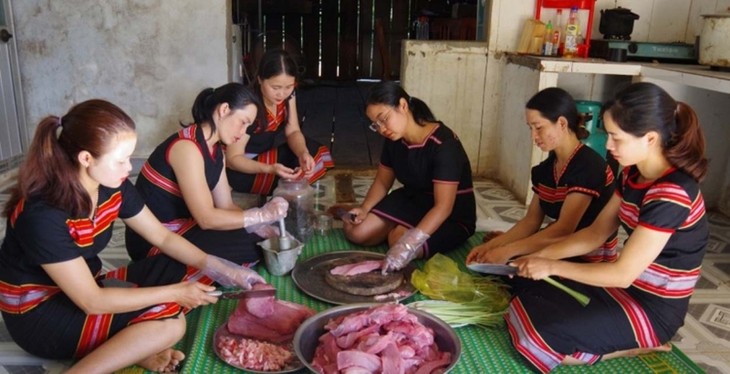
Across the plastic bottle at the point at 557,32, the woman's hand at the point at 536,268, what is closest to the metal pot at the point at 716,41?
the plastic bottle at the point at 557,32

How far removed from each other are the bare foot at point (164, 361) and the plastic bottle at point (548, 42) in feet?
10.4

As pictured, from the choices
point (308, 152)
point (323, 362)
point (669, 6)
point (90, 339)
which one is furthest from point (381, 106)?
point (669, 6)

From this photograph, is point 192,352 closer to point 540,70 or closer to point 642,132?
point 642,132

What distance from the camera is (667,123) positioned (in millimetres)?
1771

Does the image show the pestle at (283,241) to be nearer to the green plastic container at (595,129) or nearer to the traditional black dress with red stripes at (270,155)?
the traditional black dress with red stripes at (270,155)

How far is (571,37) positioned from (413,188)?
187cm

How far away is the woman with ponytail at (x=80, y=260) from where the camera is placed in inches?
66.2

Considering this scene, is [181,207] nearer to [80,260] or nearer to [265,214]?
[265,214]

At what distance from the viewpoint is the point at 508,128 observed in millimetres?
4293

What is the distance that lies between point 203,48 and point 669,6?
3349 mm

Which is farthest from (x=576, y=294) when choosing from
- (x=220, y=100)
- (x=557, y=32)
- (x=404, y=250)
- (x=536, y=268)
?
(x=557, y=32)

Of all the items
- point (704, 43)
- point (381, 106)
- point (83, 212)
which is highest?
point (704, 43)

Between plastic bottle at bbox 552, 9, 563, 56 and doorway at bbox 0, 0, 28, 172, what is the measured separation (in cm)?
377

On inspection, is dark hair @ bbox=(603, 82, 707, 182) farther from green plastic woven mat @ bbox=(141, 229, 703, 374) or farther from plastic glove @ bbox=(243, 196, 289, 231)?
plastic glove @ bbox=(243, 196, 289, 231)
